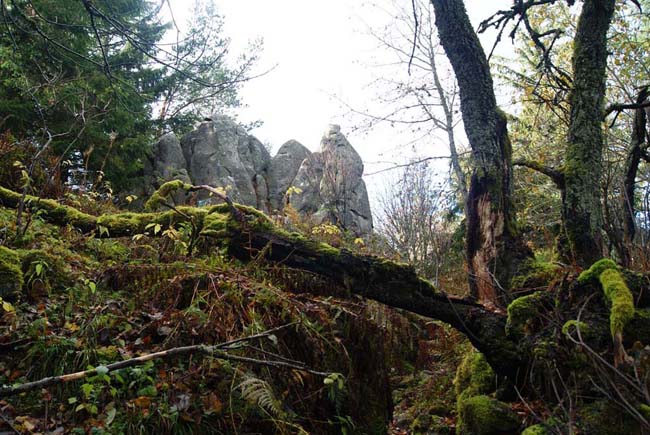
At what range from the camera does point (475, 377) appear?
434 cm

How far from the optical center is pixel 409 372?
6.04 m

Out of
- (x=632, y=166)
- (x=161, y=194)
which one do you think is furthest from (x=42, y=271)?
(x=632, y=166)

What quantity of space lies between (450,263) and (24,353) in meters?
9.46

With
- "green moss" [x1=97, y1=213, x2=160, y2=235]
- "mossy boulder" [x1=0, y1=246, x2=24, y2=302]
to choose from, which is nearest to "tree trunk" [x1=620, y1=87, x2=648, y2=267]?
"green moss" [x1=97, y1=213, x2=160, y2=235]

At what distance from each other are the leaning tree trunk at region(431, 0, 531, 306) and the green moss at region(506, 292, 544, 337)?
1.85 ft

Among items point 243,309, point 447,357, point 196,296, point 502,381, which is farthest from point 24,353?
point 447,357

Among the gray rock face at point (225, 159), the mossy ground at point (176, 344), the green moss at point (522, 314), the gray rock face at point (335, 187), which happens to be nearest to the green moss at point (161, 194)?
the mossy ground at point (176, 344)

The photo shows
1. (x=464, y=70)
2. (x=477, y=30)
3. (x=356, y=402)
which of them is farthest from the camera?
(x=477, y=30)

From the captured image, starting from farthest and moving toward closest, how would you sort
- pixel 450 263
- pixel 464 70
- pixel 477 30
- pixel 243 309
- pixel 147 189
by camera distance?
pixel 147 189
pixel 450 263
pixel 477 30
pixel 464 70
pixel 243 309

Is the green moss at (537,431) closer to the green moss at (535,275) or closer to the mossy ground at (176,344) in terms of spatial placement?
the mossy ground at (176,344)

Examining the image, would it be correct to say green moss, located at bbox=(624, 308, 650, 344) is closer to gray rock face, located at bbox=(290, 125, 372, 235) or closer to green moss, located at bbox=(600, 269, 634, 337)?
green moss, located at bbox=(600, 269, 634, 337)

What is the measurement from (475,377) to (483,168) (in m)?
2.22

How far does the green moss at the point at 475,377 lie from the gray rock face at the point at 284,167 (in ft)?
42.6

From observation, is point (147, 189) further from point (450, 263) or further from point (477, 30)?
point (477, 30)
